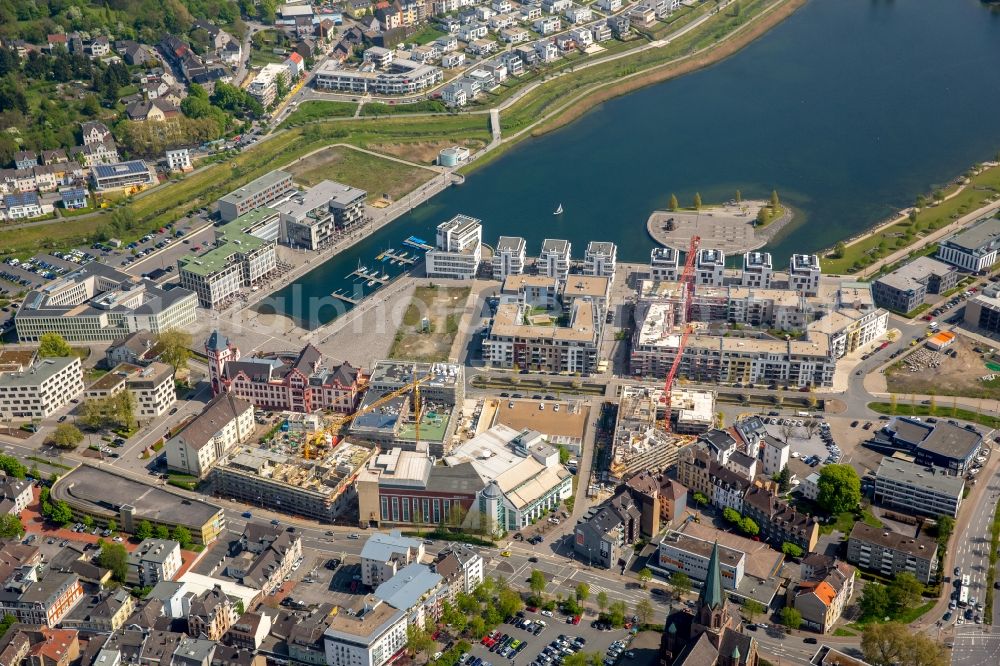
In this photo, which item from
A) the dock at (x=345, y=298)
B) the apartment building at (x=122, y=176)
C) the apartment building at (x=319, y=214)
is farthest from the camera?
the apartment building at (x=122, y=176)

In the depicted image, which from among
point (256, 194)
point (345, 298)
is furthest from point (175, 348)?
point (256, 194)

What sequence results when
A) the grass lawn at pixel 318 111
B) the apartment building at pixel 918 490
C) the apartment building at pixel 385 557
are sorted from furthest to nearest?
the grass lawn at pixel 318 111, the apartment building at pixel 918 490, the apartment building at pixel 385 557

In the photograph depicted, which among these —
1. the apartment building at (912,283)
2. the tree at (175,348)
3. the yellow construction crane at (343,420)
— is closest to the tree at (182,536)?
the yellow construction crane at (343,420)

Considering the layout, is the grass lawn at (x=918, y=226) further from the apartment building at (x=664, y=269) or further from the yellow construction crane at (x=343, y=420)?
the yellow construction crane at (x=343, y=420)

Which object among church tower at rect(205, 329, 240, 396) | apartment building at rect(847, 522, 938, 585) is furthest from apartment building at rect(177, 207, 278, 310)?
apartment building at rect(847, 522, 938, 585)

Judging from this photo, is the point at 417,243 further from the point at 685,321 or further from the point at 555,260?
the point at 685,321
